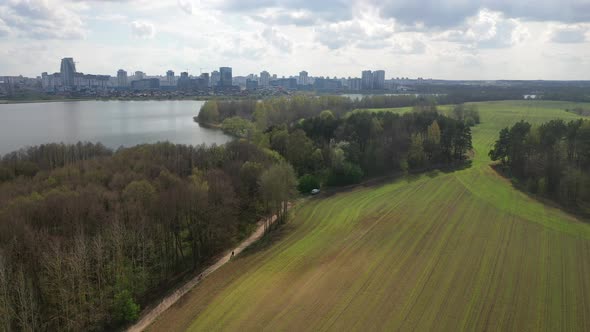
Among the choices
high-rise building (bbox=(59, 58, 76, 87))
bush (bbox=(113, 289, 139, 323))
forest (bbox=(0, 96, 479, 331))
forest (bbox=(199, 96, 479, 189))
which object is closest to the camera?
forest (bbox=(0, 96, 479, 331))

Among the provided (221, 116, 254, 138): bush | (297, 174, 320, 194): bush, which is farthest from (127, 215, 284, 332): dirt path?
(221, 116, 254, 138): bush

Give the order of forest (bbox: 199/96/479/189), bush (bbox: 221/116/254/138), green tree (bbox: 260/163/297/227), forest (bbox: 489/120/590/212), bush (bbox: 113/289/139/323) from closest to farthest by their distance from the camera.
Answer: bush (bbox: 113/289/139/323), green tree (bbox: 260/163/297/227), forest (bbox: 489/120/590/212), forest (bbox: 199/96/479/189), bush (bbox: 221/116/254/138)

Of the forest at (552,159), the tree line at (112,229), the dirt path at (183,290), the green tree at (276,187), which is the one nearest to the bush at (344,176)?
the tree line at (112,229)

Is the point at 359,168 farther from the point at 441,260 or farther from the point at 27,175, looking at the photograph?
the point at 27,175

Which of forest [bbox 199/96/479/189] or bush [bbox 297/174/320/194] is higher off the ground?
forest [bbox 199/96/479/189]

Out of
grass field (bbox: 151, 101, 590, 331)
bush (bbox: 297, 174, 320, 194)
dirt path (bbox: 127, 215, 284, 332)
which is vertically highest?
bush (bbox: 297, 174, 320, 194)

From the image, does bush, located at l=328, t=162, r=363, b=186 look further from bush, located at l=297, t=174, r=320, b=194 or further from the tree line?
the tree line

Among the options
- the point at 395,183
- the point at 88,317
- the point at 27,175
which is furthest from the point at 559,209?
the point at 27,175
